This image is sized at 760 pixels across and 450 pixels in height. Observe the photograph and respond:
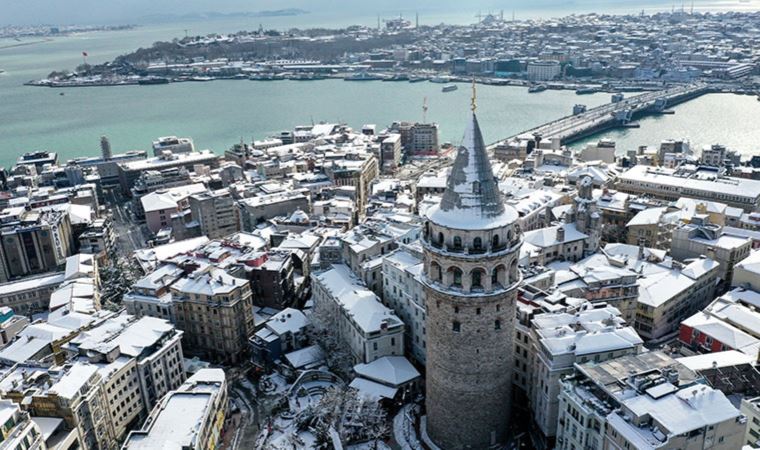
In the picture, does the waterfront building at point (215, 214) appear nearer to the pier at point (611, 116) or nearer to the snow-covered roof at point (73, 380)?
the snow-covered roof at point (73, 380)

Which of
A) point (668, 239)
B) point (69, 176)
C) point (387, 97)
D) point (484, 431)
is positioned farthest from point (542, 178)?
point (387, 97)

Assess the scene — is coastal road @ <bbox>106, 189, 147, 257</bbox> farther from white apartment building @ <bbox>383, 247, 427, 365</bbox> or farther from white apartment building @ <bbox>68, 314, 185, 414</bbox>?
white apartment building @ <bbox>383, 247, 427, 365</bbox>

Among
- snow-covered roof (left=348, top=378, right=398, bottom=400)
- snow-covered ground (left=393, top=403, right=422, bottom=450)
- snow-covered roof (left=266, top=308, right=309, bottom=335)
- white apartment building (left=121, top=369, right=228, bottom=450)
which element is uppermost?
white apartment building (left=121, top=369, right=228, bottom=450)

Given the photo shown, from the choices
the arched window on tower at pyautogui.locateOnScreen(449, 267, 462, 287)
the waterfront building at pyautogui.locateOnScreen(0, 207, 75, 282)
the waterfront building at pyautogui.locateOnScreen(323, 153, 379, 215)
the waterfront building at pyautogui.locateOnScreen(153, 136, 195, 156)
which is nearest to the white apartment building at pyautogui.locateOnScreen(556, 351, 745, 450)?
the arched window on tower at pyautogui.locateOnScreen(449, 267, 462, 287)

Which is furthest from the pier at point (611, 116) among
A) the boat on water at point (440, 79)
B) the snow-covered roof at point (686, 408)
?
the snow-covered roof at point (686, 408)

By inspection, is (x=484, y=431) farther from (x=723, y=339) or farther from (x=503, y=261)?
(x=723, y=339)

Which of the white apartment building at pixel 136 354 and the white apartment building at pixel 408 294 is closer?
the white apartment building at pixel 136 354
